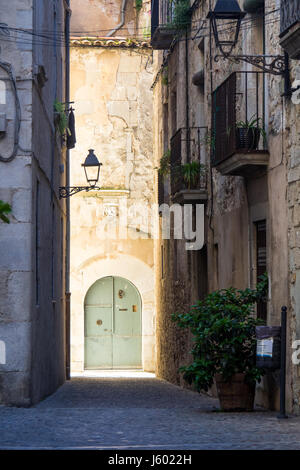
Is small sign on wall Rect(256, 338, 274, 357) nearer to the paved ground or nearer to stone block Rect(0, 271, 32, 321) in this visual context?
the paved ground

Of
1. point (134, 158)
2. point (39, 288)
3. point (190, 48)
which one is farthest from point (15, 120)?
point (134, 158)

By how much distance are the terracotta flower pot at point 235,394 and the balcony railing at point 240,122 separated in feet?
9.39

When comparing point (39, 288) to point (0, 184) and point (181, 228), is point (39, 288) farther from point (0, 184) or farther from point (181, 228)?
point (181, 228)

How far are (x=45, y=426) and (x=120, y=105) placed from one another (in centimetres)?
1871

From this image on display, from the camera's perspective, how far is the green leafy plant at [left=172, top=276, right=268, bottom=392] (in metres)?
10.8

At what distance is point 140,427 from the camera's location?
8.94 m

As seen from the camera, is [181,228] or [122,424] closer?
[122,424]

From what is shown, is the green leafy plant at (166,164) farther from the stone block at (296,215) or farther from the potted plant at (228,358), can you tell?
Answer: the stone block at (296,215)

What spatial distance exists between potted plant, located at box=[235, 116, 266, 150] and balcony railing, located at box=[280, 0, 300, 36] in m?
2.56

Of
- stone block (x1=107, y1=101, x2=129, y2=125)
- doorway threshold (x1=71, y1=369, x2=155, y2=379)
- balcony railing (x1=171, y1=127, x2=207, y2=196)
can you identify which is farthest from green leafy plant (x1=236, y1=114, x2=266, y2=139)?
stone block (x1=107, y1=101, x2=129, y2=125)

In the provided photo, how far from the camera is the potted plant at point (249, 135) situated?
11984 mm

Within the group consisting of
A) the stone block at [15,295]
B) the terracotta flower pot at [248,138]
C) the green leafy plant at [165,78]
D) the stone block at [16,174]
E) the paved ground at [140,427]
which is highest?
the green leafy plant at [165,78]

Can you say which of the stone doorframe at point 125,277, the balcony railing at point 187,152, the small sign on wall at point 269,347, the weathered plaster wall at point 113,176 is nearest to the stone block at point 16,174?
the small sign on wall at point 269,347

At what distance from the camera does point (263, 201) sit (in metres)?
12.3
